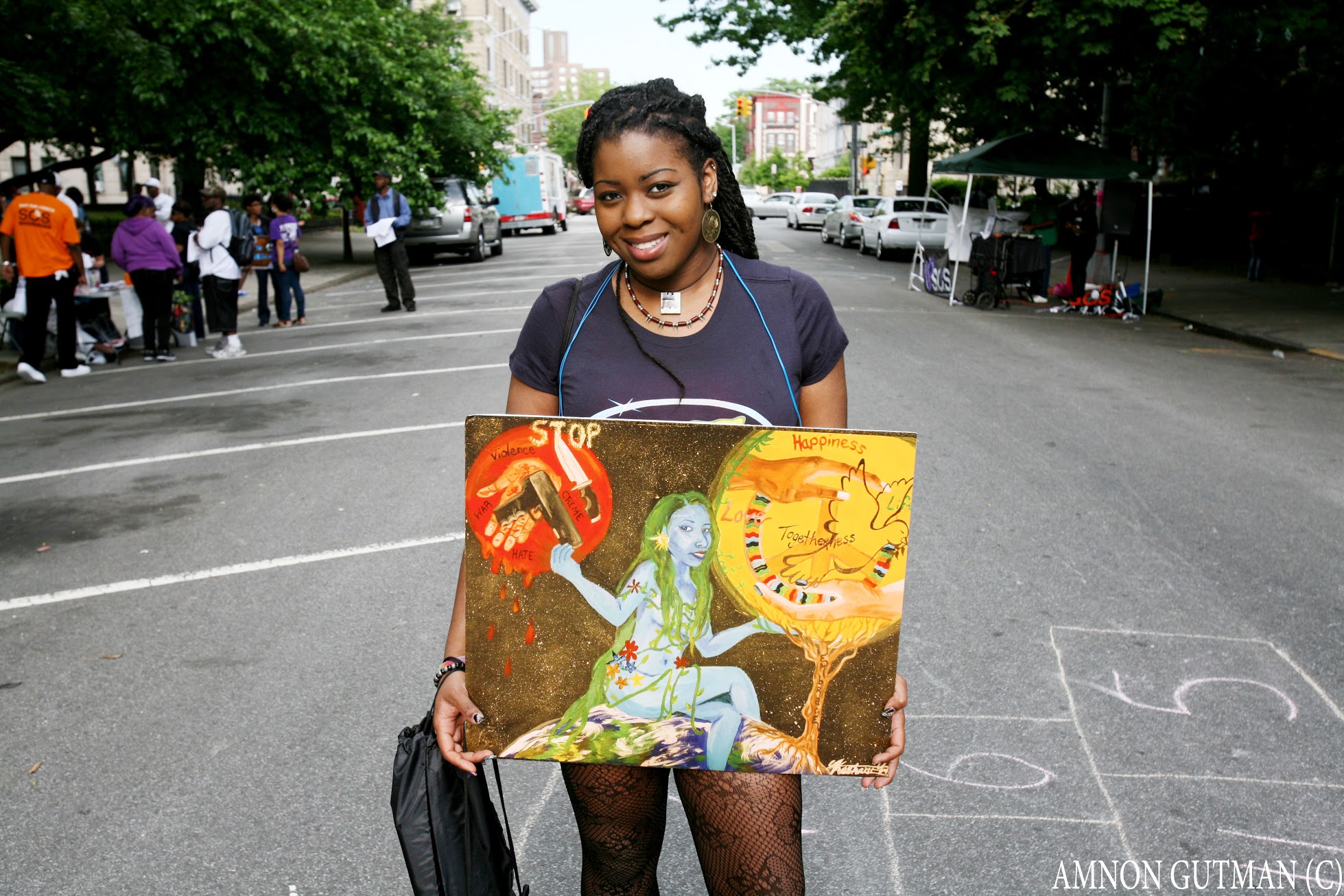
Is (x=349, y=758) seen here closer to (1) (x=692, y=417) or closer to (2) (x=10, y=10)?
(1) (x=692, y=417)

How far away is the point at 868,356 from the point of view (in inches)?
453

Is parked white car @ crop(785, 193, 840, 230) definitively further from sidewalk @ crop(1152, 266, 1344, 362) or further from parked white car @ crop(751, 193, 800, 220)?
sidewalk @ crop(1152, 266, 1344, 362)

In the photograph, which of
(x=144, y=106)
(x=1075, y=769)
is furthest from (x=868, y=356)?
(x=144, y=106)

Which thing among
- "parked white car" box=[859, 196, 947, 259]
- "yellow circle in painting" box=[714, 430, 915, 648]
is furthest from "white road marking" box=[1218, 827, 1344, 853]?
"parked white car" box=[859, 196, 947, 259]

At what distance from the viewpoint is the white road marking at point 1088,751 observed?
3.09 metres

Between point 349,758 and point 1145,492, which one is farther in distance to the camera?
point 1145,492

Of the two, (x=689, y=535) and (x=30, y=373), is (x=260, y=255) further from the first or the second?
(x=689, y=535)

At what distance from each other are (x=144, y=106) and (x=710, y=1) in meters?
16.5

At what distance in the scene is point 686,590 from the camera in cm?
174

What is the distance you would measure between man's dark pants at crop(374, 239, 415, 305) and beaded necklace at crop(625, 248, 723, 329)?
1434 cm

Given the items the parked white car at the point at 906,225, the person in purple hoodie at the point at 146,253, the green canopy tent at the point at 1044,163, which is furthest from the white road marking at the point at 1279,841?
the parked white car at the point at 906,225

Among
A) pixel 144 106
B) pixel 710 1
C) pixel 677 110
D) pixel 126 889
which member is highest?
pixel 710 1

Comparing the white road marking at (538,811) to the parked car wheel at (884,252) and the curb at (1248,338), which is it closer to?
the curb at (1248,338)

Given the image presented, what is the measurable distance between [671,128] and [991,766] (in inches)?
92.5
